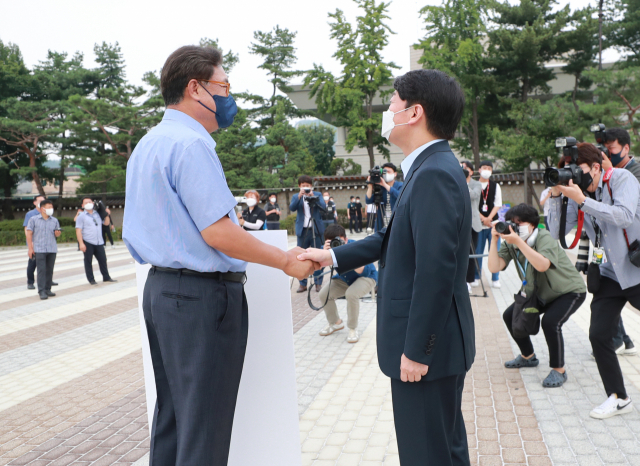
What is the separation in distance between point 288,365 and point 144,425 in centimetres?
204

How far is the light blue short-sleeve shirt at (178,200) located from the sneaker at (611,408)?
2926mm

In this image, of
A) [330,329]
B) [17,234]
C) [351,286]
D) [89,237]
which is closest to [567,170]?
[351,286]

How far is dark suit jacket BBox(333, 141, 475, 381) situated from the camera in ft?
6.16

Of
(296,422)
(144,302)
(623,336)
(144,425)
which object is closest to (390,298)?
(296,422)

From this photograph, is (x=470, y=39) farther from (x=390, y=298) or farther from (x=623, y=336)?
(x=390, y=298)

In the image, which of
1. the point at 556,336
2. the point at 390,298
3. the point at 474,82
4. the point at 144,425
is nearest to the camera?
the point at 390,298

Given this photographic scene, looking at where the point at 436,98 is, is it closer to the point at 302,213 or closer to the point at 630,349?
the point at 630,349

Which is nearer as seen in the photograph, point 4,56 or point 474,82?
point 474,82

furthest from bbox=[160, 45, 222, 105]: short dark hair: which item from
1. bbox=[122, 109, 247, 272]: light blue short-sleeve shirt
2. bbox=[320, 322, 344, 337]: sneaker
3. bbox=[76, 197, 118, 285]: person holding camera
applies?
bbox=[76, 197, 118, 285]: person holding camera

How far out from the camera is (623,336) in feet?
16.1

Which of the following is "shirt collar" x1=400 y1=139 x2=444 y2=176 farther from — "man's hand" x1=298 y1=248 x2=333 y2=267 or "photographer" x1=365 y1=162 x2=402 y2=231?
"photographer" x1=365 y1=162 x2=402 y2=231

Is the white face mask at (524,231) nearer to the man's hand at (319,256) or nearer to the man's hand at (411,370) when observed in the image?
the man's hand at (319,256)

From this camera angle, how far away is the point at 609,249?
134 inches

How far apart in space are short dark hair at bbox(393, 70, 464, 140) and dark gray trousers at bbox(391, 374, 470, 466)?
1001 mm
